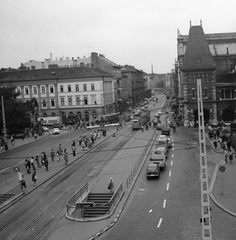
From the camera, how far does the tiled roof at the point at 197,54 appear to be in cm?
7544

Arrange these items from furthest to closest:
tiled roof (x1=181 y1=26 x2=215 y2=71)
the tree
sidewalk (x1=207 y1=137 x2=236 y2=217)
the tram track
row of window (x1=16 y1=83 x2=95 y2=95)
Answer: row of window (x1=16 y1=83 x2=95 y2=95) → tiled roof (x1=181 y1=26 x2=215 y2=71) → the tree → sidewalk (x1=207 y1=137 x2=236 y2=217) → the tram track

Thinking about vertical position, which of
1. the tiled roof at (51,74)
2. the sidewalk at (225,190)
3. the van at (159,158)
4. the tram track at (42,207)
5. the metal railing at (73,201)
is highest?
the tiled roof at (51,74)

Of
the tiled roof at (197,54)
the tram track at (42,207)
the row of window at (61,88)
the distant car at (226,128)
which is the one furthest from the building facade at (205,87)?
the tram track at (42,207)

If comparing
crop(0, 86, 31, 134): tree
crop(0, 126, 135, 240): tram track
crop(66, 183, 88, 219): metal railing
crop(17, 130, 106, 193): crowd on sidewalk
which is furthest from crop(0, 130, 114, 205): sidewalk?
crop(0, 86, 31, 134): tree

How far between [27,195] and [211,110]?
5280 cm

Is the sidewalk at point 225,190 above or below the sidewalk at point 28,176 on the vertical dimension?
above

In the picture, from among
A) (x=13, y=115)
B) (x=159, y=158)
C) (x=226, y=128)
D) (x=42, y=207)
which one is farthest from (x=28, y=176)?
(x=226, y=128)

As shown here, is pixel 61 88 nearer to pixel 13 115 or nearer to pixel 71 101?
pixel 71 101

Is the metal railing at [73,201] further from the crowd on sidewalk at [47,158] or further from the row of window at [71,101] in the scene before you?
the row of window at [71,101]

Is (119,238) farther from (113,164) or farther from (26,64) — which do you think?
(26,64)

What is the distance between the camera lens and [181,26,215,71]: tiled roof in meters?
75.4

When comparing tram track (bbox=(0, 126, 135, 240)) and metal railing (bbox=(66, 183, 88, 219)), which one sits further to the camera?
metal railing (bbox=(66, 183, 88, 219))

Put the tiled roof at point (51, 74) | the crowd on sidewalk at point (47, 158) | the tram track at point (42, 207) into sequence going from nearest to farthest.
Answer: the tram track at point (42, 207) < the crowd on sidewalk at point (47, 158) < the tiled roof at point (51, 74)

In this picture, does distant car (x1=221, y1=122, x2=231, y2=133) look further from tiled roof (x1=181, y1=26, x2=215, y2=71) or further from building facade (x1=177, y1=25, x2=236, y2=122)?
tiled roof (x1=181, y1=26, x2=215, y2=71)
